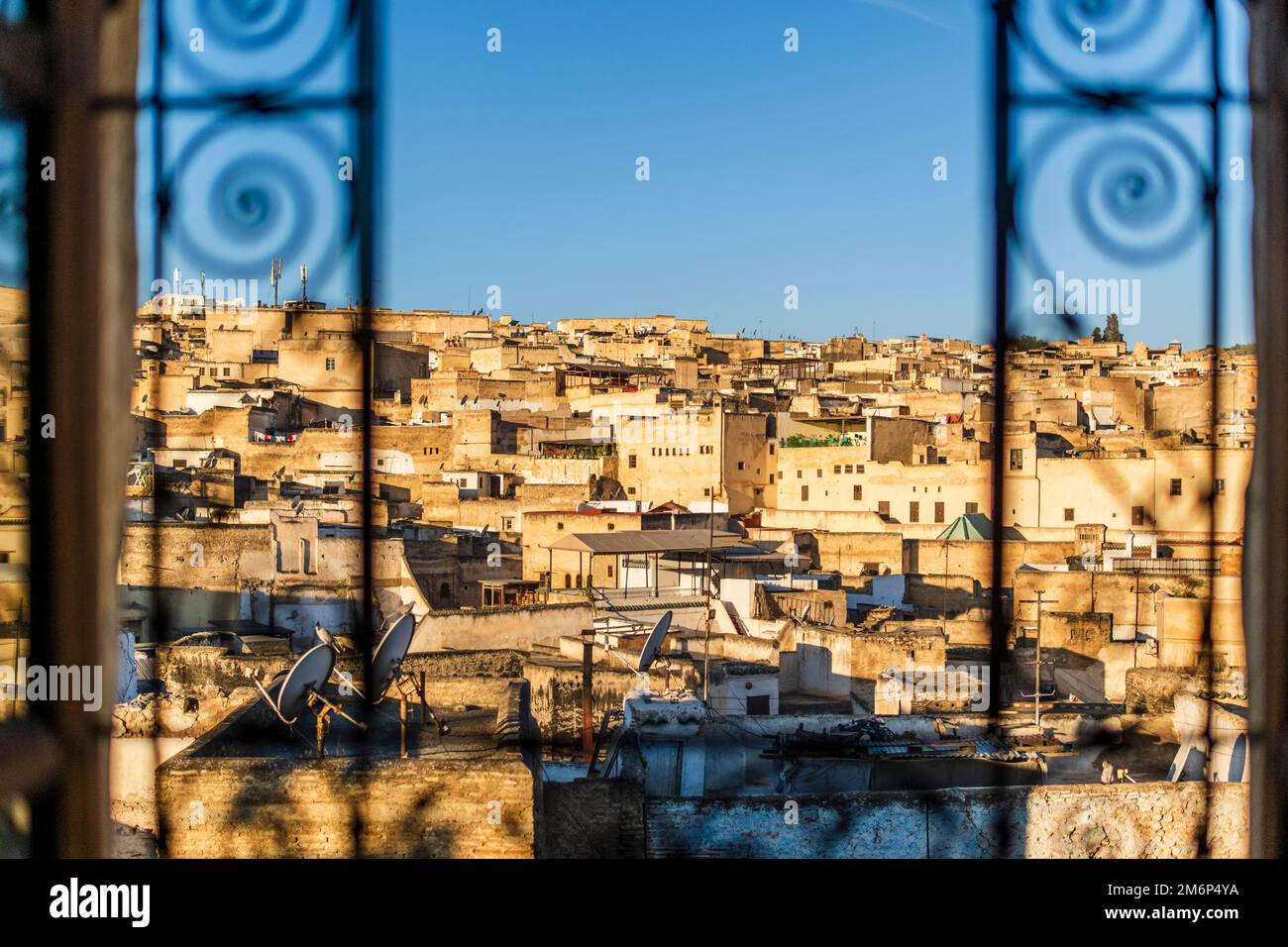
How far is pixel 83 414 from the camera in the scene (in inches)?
67.1

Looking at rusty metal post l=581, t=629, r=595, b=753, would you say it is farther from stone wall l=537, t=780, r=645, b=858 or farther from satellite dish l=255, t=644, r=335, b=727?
satellite dish l=255, t=644, r=335, b=727

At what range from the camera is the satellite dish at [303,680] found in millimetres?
4961

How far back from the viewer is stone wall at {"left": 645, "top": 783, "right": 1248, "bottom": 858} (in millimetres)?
6617

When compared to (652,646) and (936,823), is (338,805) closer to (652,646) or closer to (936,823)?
(936,823)

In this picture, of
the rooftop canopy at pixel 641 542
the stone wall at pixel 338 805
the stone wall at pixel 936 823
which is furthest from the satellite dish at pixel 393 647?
the rooftop canopy at pixel 641 542

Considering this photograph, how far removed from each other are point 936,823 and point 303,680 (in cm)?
345

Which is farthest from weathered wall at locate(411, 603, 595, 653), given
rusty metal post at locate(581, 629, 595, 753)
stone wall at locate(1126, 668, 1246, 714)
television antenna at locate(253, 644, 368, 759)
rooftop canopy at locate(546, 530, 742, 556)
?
television antenna at locate(253, 644, 368, 759)

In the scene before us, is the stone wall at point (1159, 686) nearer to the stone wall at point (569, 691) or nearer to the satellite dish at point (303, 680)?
the stone wall at point (569, 691)

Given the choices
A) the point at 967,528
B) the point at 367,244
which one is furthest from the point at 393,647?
the point at 967,528

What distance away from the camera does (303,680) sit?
5039 mm

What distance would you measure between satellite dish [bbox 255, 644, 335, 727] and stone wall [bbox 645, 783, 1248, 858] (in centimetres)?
253
